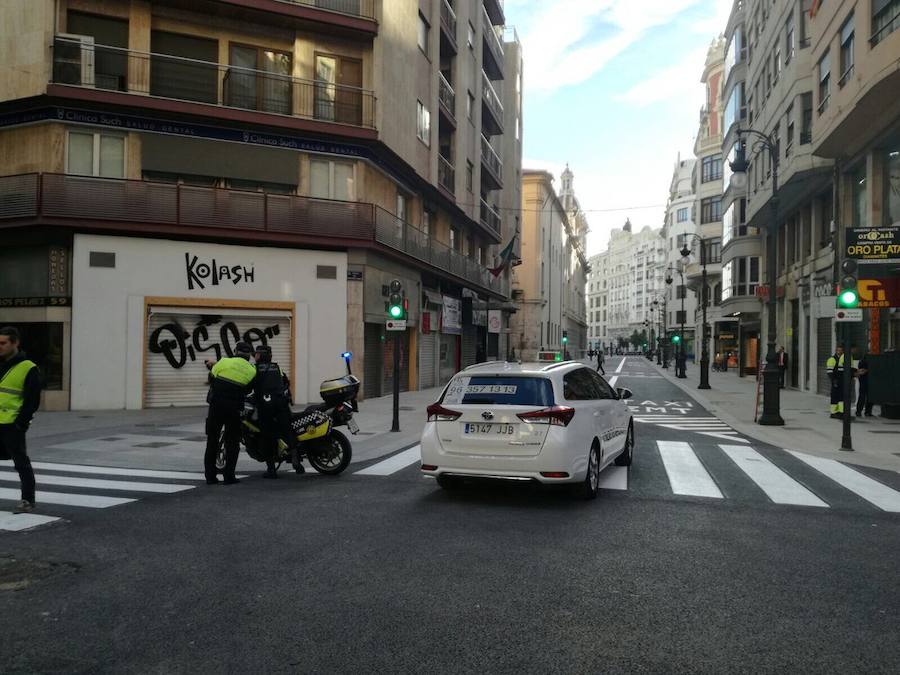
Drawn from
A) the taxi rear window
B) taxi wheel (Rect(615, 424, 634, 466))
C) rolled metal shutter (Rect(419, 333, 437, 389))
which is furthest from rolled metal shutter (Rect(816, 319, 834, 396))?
the taxi rear window

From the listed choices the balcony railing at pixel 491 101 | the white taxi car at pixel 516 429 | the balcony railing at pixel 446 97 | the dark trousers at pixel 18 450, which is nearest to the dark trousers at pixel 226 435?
the dark trousers at pixel 18 450

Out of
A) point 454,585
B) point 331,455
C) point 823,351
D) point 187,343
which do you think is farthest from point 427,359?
point 454,585

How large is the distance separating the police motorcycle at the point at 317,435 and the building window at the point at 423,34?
18916 mm

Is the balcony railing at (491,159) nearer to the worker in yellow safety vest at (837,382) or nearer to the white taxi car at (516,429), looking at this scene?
the worker in yellow safety vest at (837,382)

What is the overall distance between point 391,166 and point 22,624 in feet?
64.7

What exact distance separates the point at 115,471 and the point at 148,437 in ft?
11.4

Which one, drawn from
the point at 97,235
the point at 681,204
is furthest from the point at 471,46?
the point at 681,204

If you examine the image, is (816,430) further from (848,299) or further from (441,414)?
(441,414)

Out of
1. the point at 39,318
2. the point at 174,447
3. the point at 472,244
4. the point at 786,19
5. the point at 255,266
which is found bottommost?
the point at 174,447

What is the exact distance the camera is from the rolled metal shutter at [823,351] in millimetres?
23391

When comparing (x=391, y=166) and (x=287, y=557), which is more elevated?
(x=391, y=166)

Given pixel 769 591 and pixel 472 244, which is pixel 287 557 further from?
pixel 472 244

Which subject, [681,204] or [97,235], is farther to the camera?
[681,204]

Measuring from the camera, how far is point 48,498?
24.7ft
